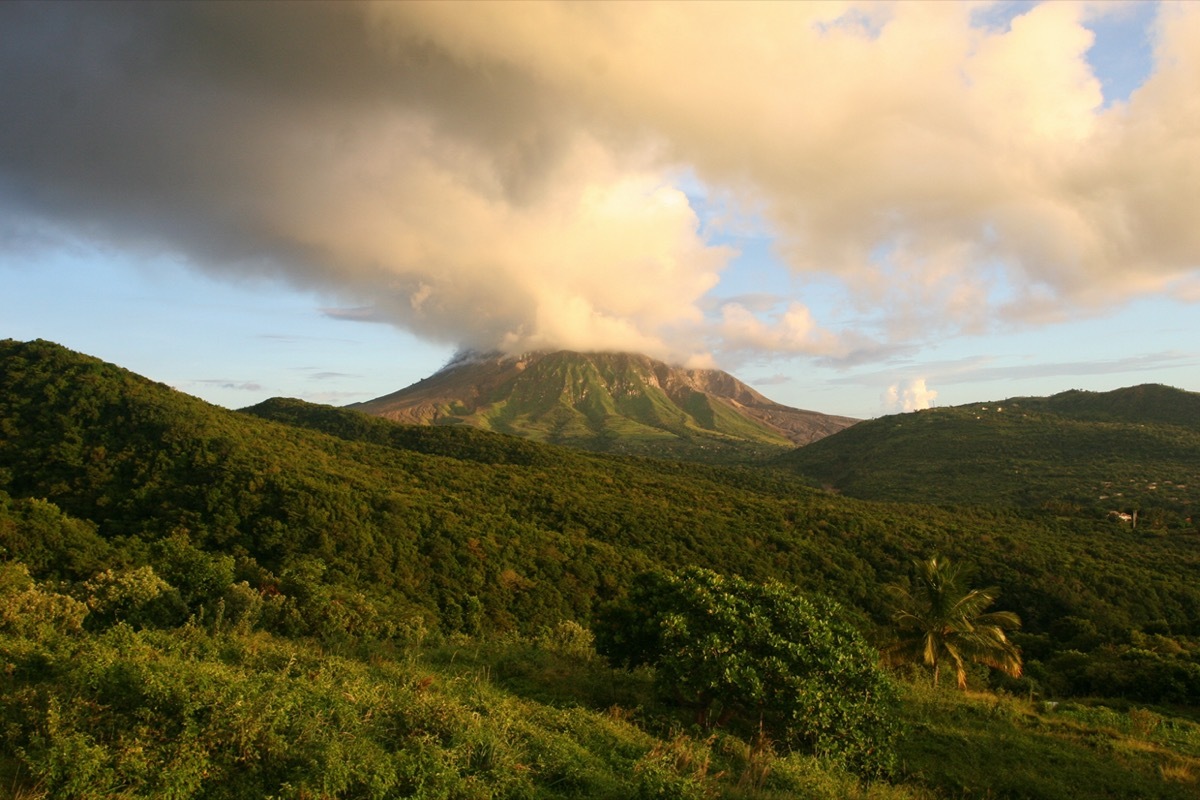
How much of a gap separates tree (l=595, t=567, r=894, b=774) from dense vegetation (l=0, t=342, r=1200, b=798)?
1.78 ft

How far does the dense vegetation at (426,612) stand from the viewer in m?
6.74

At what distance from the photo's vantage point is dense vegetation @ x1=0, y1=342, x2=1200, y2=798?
22.1 feet

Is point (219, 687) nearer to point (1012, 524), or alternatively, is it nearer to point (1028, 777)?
point (1028, 777)

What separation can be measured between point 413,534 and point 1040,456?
10034cm

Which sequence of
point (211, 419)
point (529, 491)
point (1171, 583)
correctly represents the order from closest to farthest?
point (1171, 583) < point (211, 419) < point (529, 491)

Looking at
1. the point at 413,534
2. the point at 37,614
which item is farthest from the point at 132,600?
the point at 413,534

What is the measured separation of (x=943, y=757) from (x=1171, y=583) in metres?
43.5

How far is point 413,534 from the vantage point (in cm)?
3975

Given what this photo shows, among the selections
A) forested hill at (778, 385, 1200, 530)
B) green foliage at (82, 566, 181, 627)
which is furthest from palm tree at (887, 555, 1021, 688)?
forested hill at (778, 385, 1200, 530)

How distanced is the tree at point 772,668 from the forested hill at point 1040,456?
67.4 m

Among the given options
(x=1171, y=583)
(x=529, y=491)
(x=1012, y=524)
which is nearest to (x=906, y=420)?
(x=1012, y=524)

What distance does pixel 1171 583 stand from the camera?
138ft

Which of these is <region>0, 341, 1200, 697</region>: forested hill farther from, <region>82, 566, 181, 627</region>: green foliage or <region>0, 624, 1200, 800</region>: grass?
<region>0, 624, 1200, 800</region>: grass

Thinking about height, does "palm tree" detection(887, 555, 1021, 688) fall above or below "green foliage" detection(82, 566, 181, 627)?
below
